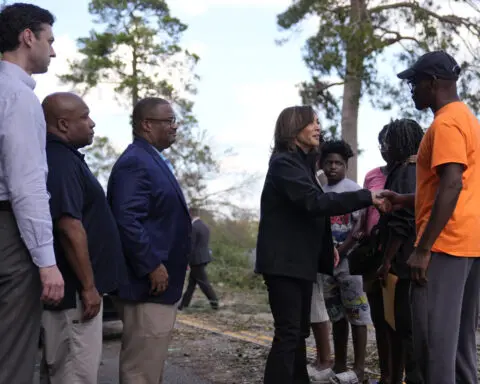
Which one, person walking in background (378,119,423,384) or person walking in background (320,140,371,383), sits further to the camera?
person walking in background (320,140,371,383)

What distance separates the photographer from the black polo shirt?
3.63 metres

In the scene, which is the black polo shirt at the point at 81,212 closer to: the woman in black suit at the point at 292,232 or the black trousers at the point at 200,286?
the woman in black suit at the point at 292,232

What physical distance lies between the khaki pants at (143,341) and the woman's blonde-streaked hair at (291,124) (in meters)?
1.39

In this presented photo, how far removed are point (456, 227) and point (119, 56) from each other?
28339mm

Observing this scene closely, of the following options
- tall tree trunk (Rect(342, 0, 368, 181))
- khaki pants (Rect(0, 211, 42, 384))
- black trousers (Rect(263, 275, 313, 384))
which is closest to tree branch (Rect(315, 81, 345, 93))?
tall tree trunk (Rect(342, 0, 368, 181))

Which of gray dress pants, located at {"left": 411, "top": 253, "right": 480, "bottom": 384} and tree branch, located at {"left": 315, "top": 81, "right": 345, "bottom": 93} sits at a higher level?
tree branch, located at {"left": 315, "top": 81, "right": 345, "bottom": 93}

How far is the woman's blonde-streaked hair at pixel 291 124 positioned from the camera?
4816 mm

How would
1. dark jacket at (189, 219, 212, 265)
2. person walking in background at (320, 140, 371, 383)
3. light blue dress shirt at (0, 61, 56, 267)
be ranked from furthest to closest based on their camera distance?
dark jacket at (189, 219, 212, 265) < person walking in background at (320, 140, 371, 383) < light blue dress shirt at (0, 61, 56, 267)

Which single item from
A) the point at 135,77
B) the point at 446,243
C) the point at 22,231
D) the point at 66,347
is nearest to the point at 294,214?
the point at 446,243

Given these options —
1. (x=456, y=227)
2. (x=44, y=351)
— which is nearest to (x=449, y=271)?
(x=456, y=227)

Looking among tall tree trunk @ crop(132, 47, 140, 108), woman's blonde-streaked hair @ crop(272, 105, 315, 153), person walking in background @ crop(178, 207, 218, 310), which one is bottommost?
person walking in background @ crop(178, 207, 218, 310)

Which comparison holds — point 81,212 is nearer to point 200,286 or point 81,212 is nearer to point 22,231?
point 22,231

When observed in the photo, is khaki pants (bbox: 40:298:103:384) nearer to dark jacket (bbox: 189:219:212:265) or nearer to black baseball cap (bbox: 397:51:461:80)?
black baseball cap (bbox: 397:51:461:80)

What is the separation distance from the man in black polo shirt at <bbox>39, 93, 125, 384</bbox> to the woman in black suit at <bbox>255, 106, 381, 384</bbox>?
1.17 metres
